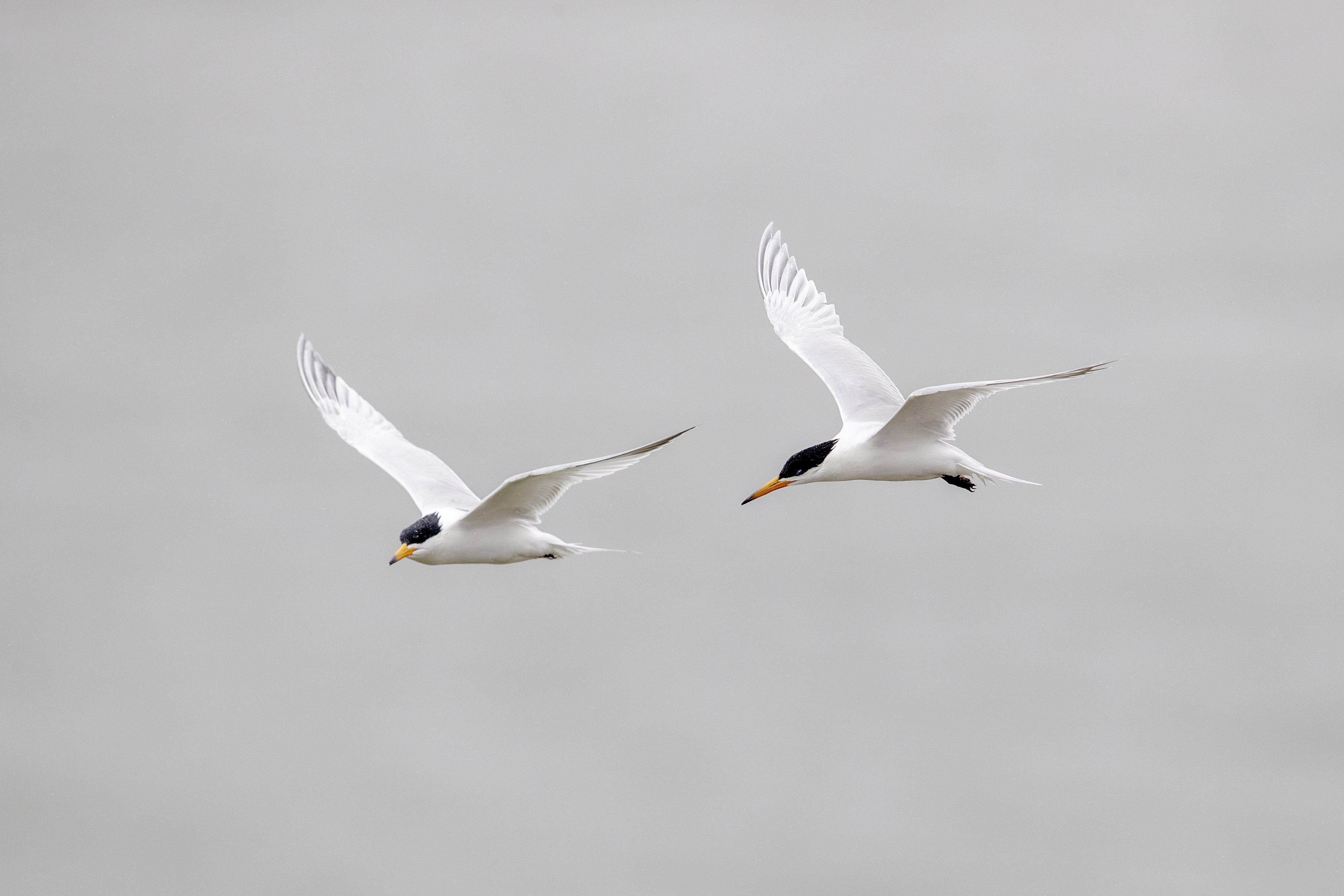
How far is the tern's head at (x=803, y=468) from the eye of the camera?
10.6m

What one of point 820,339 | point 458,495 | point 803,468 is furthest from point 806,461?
point 458,495

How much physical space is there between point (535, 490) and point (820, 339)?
9.69 feet

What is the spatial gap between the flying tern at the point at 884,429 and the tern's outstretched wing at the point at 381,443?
2.14 m

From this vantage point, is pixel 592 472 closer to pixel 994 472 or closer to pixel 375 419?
pixel 994 472

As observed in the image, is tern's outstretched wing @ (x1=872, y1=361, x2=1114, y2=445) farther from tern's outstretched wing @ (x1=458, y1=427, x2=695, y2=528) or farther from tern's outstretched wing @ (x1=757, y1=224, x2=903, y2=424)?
tern's outstretched wing @ (x1=458, y1=427, x2=695, y2=528)

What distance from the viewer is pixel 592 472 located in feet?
31.7

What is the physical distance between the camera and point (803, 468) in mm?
10617

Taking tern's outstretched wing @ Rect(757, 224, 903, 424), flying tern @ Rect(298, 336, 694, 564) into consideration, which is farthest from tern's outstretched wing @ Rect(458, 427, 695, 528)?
tern's outstretched wing @ Rect(757, 224, 903, 424)

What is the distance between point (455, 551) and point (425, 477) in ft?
5.03

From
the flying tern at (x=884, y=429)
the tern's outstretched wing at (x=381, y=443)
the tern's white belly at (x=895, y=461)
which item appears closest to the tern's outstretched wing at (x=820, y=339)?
the flying tern at (x=884, y=429)

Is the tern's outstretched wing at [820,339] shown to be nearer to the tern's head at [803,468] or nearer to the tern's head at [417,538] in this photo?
the tern's head at [803,468]

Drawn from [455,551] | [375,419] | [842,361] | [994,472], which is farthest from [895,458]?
[375,419]

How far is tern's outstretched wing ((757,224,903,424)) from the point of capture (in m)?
11.5

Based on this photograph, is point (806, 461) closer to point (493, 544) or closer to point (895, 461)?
point (895, 461)
